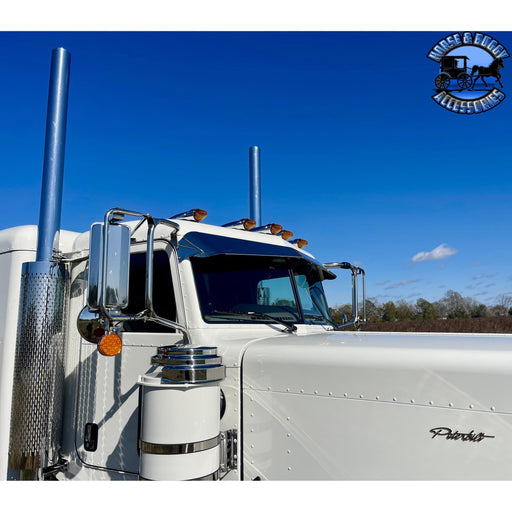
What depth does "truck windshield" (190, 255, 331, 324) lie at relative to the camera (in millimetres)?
2941

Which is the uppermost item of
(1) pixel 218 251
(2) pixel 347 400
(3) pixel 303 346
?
(1) pixel 218 251

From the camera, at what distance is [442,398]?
2000mm

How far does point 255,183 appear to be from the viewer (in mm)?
5418

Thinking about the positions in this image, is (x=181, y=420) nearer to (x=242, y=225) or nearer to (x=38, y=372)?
(x=38, y=372)

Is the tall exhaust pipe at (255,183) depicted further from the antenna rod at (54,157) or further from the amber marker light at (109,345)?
the amber marker light at (109,345)

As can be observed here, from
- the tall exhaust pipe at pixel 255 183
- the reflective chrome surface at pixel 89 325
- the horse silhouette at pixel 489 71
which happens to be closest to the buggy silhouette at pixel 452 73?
the horse silhouette at pixel 489 71

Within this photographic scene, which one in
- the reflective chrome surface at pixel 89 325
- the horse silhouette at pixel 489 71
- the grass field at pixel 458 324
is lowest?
the grass field at pixel 458 324

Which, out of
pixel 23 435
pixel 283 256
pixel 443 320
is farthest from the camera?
pixel 443 320

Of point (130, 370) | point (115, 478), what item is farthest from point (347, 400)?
point (115, 478)

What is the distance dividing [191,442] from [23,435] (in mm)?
1480

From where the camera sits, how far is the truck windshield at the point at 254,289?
2.94 m

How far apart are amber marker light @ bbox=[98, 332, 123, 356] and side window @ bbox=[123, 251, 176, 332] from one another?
15.0 inches

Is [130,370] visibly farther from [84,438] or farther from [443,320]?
[443,320]

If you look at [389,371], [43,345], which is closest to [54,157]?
[43,345]
